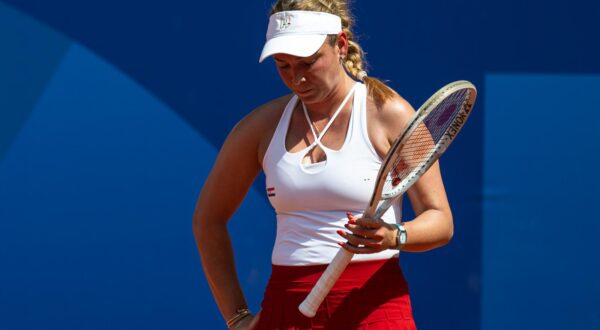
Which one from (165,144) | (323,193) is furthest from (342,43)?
(165,144)

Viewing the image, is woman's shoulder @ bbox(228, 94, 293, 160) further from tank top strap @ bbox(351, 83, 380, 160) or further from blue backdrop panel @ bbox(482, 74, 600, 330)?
blue backdrop panel @ bbox(482, 74, 600, 330)

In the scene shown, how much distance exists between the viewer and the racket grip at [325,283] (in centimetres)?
229

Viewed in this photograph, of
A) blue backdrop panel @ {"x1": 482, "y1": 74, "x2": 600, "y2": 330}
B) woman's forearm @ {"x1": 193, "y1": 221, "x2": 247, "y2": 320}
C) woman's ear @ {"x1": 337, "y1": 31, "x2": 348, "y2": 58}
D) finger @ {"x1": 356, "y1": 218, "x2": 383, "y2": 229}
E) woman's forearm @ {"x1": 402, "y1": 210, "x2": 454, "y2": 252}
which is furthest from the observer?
blue backdrop panel @ {"x1": 482, "y1": 74, "x2": 600, "y2": 330}

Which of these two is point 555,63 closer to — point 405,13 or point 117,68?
point 405,13

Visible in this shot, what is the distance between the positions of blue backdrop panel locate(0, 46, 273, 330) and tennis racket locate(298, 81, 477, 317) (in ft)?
4.31

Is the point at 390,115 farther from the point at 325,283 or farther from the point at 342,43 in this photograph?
the point at 325,283

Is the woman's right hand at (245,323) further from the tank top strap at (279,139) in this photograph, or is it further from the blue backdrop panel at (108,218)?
the blue backdrop panel at (108,218)

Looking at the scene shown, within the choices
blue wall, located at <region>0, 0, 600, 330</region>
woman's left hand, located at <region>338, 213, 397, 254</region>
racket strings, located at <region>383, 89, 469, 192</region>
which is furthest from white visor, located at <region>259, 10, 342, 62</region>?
blue wall, located at <region>0, 0, 600, 330</region>

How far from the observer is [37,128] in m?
3.65

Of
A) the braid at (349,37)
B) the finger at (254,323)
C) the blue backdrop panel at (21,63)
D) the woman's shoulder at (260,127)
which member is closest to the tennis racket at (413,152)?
the braid at (349,37)

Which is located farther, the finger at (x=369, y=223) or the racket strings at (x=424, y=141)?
the racket strings at (x=424, y=141)

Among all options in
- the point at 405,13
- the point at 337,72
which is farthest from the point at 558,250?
the point at 337,72

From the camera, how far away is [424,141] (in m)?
2.38

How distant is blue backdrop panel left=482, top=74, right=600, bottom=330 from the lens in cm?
357
